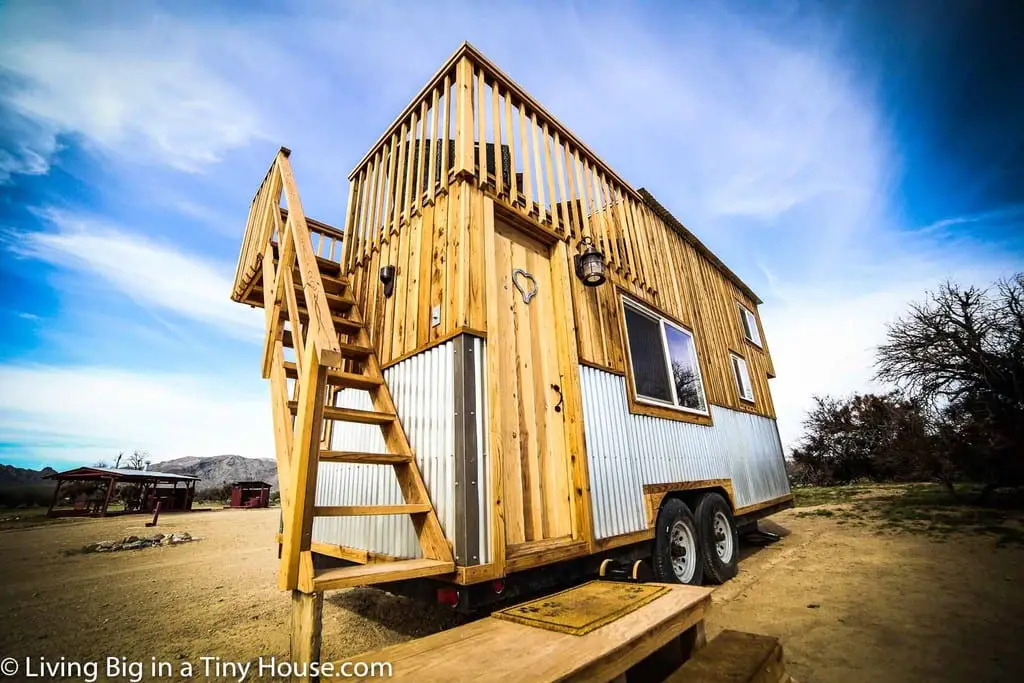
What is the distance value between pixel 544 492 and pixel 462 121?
3.55m

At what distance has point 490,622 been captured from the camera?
2.07 m

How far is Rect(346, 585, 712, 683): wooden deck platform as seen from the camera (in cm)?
146

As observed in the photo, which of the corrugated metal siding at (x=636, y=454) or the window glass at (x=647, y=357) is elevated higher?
the window glass at (x=647, y=357)

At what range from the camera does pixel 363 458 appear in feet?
8.48

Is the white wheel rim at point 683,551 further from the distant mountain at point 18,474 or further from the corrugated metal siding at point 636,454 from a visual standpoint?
the distant mountain at point 18,474

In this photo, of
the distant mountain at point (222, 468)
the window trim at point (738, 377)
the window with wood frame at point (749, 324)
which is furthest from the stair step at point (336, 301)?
the distant mountain at point (222, 468)

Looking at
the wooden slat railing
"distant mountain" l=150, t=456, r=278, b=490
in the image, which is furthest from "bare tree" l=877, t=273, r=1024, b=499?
"distant mountain" l=150, t=456, r=278, b=490

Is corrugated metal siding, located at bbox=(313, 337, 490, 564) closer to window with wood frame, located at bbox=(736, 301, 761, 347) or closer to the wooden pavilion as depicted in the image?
window with wood frame, located at bbox=(736, 301, 761, 347)

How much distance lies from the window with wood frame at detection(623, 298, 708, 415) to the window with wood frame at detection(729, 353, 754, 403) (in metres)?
2.27

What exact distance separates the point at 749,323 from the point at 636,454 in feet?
25.1

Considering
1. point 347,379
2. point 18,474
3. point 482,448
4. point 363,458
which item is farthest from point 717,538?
point 18,474

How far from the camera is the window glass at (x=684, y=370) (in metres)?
5.66

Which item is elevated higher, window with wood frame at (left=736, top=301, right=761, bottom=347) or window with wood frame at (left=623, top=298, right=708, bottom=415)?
window with wood frame at (left=736, top=301, right=761, bottom=347)

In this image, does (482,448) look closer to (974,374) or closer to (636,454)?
(636,454)
